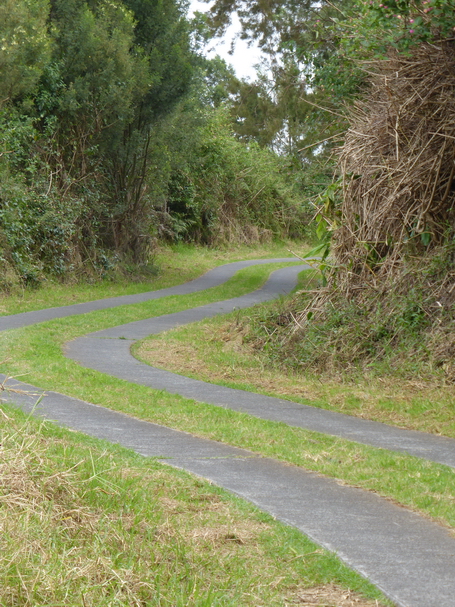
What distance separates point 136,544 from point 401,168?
8602 mm

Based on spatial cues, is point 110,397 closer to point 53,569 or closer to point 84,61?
point 53,569

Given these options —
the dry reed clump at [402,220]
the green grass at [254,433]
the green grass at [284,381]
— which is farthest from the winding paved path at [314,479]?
the dry reed clump at [402,220]

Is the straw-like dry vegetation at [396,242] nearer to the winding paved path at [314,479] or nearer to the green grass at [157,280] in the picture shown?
the winding paved path at [314,479]

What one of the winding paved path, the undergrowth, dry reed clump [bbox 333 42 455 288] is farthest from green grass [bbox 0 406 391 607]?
dry reed clump [bbox 333 42 455 288]

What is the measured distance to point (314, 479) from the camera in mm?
5922

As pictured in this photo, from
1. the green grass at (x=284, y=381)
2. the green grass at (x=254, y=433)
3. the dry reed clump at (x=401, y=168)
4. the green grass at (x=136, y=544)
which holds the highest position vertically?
the dry reed clump at (x=401, y=168)

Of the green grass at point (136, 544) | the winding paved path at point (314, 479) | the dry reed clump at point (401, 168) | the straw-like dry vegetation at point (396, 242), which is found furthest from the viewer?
the dry reed clump at point (401, 168)

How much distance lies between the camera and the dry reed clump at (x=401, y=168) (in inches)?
439

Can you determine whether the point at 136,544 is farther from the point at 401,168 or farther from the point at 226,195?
the point at 226,195

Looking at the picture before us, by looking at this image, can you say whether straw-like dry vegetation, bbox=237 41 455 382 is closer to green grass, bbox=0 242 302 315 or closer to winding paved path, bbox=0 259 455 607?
winding paved path, bbox=0 259 455 607

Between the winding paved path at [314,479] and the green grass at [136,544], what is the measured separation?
0.73ft

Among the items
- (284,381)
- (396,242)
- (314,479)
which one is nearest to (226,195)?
(396,242)

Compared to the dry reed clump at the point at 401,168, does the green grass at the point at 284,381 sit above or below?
below

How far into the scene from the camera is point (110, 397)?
8.90m
